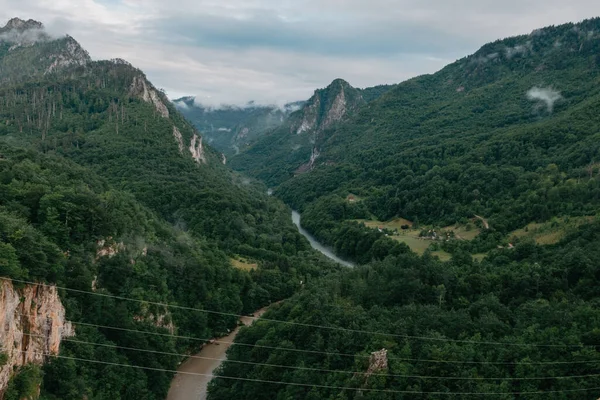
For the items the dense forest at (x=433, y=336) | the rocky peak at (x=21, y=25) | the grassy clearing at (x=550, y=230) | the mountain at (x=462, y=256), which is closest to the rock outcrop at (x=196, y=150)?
the mountain at (x=462, y=256)

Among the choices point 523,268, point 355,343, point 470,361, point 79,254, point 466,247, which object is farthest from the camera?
point 466,247

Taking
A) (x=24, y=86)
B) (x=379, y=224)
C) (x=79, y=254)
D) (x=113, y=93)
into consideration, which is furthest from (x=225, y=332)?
(x=24, y=86)

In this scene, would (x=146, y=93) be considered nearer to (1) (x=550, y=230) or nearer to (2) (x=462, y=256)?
(2) (x=462, y=256)

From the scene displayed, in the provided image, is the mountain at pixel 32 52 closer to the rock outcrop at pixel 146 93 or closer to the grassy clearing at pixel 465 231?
the rock outcrop at pixel 146 93

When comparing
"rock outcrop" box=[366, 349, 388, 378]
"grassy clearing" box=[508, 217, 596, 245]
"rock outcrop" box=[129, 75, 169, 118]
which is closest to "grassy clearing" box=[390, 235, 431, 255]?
"grassy clearing" box=[508, 217, 596, 245]

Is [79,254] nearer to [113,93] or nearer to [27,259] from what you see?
[27,259]
